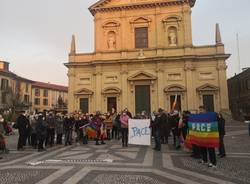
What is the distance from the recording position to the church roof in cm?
3541

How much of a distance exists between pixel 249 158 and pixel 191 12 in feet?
95.3

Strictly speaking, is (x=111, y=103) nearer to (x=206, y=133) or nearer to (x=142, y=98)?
(x=142, y=98)

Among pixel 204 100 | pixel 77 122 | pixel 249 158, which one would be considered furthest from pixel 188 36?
pixel 249 158

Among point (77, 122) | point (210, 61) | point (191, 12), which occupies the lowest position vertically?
point (77, 122)

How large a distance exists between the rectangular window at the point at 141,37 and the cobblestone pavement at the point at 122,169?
26.6 meters

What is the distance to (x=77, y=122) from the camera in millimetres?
15930

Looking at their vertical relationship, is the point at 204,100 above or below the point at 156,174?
above

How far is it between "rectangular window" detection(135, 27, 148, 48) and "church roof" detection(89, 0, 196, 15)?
3192 millimetres

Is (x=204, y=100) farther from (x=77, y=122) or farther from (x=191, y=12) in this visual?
(x=77, y=122)

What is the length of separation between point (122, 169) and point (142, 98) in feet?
85.5

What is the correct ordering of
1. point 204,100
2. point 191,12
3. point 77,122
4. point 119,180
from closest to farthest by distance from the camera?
point 119,180 < point 77,122 < point 204,100 < point 191,12

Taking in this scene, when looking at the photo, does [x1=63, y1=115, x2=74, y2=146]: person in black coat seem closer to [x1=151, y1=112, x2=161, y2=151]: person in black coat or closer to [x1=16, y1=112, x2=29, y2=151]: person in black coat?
[x1=16, y1=112, x2=29, y2=151]: person in black coat

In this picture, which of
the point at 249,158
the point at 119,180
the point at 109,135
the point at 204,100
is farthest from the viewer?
the point at 204,100

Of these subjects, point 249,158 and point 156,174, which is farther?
point 249,158
